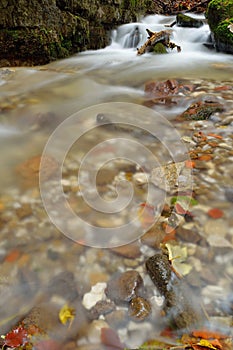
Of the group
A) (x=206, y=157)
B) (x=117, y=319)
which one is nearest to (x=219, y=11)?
(x=206, y=157)

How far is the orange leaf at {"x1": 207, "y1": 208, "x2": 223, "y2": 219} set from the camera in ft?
7.93

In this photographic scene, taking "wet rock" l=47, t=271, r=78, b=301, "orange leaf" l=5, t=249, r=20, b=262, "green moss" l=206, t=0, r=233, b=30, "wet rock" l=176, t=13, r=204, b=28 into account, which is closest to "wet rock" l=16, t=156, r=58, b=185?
"orange leaf" l=5, t=249, r=20, b=262

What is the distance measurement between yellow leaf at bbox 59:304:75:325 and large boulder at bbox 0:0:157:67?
6.83 meters

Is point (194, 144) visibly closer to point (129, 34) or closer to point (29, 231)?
point (29, 231)

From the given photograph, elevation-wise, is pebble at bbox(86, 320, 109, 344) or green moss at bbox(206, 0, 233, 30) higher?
green moss at bbox(206, 0, 233, 30)

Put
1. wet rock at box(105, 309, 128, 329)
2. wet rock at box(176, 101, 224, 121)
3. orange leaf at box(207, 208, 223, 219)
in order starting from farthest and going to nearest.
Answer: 1. wet rock at box(176, 101, 224, 121)
2. orange leaf at box(207, 208, 223, 219)
3. wet rock at box(105, 309, 128, 329)

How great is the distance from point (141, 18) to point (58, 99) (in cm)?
970

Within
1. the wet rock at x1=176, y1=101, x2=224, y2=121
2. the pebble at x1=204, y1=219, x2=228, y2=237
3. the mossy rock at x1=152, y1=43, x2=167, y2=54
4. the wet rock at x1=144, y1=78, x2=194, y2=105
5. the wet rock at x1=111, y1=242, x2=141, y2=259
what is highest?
the mossy rock at x1=152, y1=43, x2=167, y2=54

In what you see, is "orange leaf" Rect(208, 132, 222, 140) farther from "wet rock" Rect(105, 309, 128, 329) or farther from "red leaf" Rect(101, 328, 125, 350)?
"red leaf" Rect(101, 328, 125, 350)

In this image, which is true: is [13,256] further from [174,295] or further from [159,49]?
[159,49]

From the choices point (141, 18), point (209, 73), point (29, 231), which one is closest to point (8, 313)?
point (29, 231)

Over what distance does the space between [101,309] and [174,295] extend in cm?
46

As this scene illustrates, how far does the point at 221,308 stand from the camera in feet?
5.71

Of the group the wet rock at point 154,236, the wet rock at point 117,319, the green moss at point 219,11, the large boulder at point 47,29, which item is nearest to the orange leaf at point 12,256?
the wet rock at point 117,319
